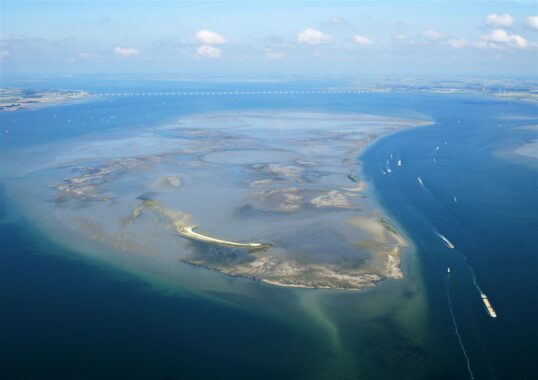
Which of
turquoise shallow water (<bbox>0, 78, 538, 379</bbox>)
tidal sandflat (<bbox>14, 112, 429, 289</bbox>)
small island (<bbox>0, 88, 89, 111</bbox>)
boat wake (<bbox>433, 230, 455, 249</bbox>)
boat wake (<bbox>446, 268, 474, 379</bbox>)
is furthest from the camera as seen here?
small island (<bbox>0, 88, 89, 111</bbox>)

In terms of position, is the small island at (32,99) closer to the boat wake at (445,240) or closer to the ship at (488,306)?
the boat wake at (445,240)

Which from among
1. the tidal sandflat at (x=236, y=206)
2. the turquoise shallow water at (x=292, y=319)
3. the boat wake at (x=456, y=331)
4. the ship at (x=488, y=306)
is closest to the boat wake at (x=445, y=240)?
the turquoise shallow water at (x=292, y=319)

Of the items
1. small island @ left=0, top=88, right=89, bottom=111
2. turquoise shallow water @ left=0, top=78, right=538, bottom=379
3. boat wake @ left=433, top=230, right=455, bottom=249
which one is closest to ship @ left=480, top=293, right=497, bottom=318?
turquoise shallow water @ left=0, top=78, right=538, bottom=379

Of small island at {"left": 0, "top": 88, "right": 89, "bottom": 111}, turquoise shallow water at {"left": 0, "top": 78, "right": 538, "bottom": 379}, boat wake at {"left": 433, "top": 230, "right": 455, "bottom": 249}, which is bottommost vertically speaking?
turquoise shallow water at {"left": 0, "top": 78, "right": 538, "bottom": 379}

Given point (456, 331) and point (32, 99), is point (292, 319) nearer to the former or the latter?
point (456, 331)

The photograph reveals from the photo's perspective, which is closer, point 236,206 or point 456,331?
point 456,331

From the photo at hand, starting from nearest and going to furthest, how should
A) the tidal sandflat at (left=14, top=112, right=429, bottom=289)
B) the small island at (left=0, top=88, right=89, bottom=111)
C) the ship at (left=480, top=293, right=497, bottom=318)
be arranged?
the ship at (left=480, top=293, right=497, bottom=318) → the tidal sandflat at (left=14, top=112, right=429, bottom=289) → the small island at (left=0, top=88, right=89, bottom=111)

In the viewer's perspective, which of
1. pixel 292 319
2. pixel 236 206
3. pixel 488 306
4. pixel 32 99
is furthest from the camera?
pixel 32 99

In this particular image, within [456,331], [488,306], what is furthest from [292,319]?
[488,306]

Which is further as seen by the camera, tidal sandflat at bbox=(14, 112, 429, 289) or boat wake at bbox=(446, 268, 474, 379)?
tidal sandflat at bbox=(14, 112, 429, 289)

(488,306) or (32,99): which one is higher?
(32,99)

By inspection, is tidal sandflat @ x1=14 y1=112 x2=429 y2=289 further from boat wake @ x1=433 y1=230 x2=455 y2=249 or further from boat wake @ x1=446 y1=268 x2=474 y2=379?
boat wake @ x1=446 y1=268 x2=474 y2=379
